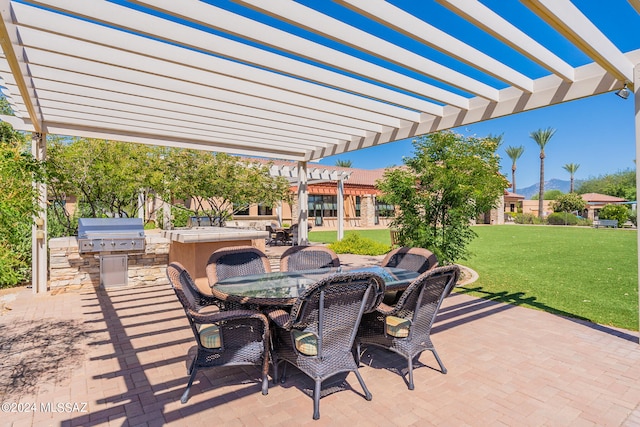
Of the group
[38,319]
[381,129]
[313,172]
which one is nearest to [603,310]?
[381,129]

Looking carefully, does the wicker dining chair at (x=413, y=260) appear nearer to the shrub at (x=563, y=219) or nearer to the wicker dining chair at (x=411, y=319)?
the wicker dining chair at (x=411, y=319)

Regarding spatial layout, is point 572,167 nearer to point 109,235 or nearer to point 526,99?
point 526,99

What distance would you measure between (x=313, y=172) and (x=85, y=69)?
460 inches

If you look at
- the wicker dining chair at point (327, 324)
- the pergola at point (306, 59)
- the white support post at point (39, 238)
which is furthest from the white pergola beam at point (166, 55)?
the white support post at point (39, 238)

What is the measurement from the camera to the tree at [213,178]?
37.8 ft

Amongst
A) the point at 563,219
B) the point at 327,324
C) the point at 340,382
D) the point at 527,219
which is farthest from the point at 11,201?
the point at 527,219

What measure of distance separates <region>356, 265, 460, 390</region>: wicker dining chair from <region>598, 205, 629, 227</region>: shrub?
37.6 metres

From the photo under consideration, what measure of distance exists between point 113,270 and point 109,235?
94 cm

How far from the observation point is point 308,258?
6.68 m

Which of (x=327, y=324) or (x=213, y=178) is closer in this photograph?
(x=327, y=324)

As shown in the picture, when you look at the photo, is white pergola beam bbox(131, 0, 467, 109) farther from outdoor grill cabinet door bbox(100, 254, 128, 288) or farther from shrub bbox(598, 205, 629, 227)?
shrub bbox(598, 205, 629, 227)

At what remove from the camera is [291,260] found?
6602mm

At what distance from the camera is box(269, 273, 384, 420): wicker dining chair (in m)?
3.46

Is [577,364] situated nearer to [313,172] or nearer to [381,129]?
[381,129]
